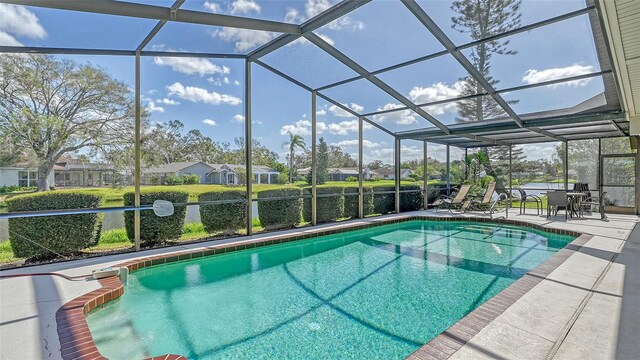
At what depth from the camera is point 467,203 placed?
11664mm

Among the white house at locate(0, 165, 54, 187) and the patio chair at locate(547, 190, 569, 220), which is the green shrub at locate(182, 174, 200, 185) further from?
the patio chair at locate(547, 190, 569, 220)

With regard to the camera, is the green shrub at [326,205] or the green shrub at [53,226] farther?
the green shrub at [326,205]

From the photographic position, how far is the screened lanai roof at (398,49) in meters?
4.65

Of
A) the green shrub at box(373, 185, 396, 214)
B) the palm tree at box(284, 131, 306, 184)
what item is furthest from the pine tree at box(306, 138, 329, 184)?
the green shrub at box(373, 185, 396, 214)

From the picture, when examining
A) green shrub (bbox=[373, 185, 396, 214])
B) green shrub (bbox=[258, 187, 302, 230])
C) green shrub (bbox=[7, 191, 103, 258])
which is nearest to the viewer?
green shrub (bbox=[7, 191, 103, 258])

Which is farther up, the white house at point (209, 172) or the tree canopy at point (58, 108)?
the tree canopy at point (58, 108)

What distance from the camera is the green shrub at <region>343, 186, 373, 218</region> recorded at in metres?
10.4

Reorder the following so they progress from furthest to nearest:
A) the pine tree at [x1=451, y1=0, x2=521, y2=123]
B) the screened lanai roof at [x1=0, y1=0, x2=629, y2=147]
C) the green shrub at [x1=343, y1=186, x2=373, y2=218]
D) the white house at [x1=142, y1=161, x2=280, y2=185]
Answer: the green shrub at [x1=343, y1=186, x2=373, y2=218]
the white house at [x1=142, y1=161, x2=280, y2=185]
the pine tree at [x1=451, y1=0, x2=521, y2=123]
the screened lanai roof at [x1=0, y1=0, x2=629, y2=147]

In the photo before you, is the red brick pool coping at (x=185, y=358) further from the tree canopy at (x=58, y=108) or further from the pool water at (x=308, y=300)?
the tree canopy at (x=58, y=108)

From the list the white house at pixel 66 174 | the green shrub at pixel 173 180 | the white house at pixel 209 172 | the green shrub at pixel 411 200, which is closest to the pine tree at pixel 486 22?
the white house at pixel 209 172

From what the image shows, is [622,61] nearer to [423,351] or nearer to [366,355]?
[423,351]

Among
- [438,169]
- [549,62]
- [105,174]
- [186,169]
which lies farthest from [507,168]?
[105,174]

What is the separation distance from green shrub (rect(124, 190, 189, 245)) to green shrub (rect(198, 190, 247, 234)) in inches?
21.2

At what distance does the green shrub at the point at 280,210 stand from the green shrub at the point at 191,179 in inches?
62.8
